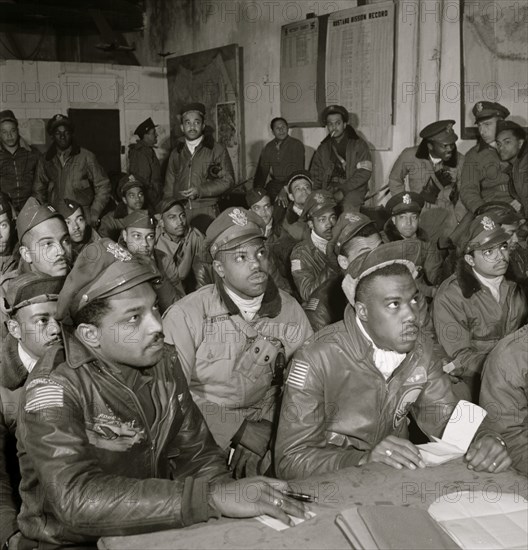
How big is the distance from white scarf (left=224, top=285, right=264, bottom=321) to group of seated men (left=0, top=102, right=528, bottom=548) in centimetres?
1

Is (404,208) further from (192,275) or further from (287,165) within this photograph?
(287,165)

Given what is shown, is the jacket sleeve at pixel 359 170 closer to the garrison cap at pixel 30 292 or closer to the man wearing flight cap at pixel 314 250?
the man wearing flight cap at pixel 314 250

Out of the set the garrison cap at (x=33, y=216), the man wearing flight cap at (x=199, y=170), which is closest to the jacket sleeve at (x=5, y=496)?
the garrison cap at (x=33, y=216)

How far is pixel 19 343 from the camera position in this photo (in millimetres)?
3064

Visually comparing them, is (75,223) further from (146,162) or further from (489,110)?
(146,162)

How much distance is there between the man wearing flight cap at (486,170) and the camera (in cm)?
614

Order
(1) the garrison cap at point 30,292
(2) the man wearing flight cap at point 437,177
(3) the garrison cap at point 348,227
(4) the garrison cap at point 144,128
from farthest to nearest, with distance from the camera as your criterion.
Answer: (4) the garrison cap at point 144,128, (2) the man wearing flight cap at point 437,177, (3) the garrison cap at point 348,227, (1) the garrison cap at point 30,292

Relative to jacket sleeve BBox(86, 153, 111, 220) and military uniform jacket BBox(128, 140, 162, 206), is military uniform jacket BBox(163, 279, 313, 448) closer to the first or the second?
jacket sleeve BBox(86, 153, 111, 220)

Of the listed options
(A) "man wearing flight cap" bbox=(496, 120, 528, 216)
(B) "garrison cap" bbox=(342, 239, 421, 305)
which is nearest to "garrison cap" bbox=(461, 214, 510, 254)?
(B) "garrison cap" bbox=(342, 239, 421, 305)

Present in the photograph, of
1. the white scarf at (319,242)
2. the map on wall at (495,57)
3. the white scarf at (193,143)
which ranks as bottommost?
the white scarf at (319,242)

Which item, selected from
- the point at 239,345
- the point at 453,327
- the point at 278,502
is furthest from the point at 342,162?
the point at 278,502

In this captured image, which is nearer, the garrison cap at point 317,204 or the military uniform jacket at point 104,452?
the military uniform jacket at point 104,452

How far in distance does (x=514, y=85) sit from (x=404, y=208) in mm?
Answer: 2305

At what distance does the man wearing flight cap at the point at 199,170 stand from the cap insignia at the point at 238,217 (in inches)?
137
